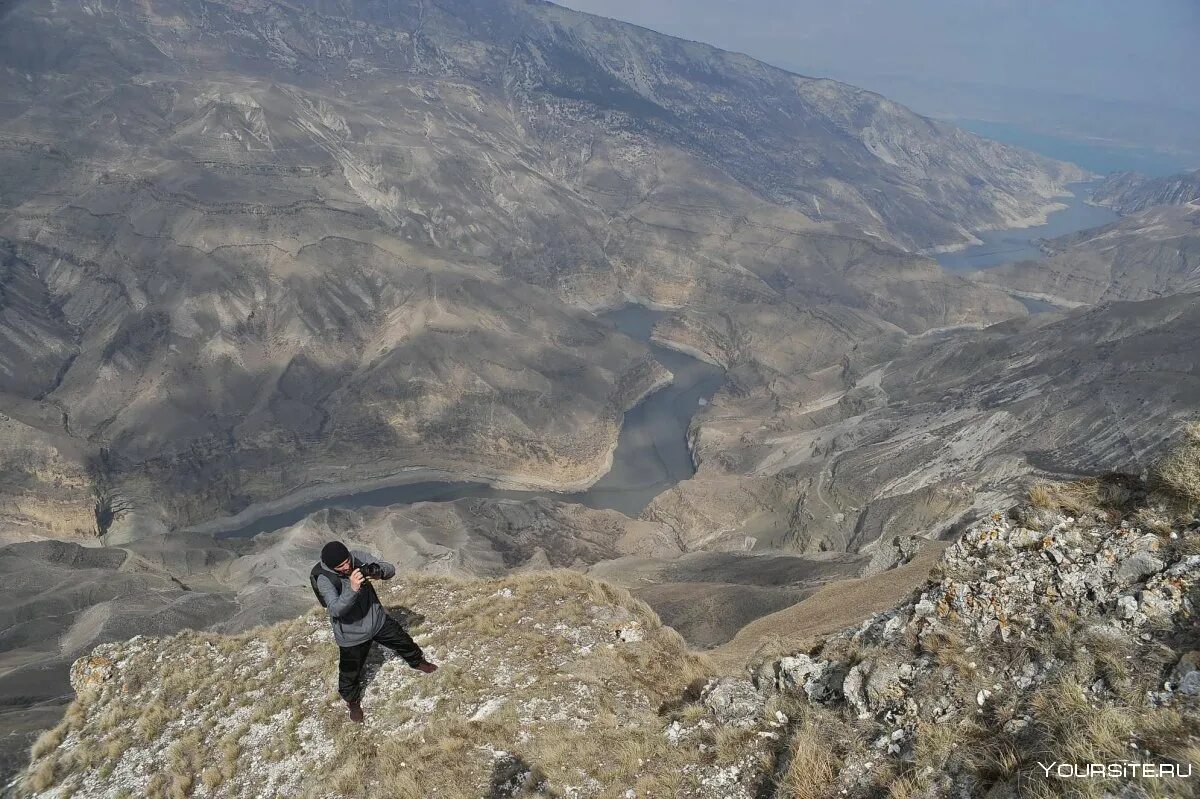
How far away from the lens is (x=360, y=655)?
30.0ft

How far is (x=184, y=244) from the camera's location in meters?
105

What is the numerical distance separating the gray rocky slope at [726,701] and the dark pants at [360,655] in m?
0.54

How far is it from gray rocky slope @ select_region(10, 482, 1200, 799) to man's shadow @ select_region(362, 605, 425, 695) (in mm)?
152

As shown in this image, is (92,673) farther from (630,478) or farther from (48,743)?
(630,478)

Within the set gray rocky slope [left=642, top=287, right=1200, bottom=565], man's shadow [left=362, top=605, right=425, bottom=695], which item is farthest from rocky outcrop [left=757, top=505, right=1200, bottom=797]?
gray rocky slope [left=642, top=287, right=1200, bottom=565]

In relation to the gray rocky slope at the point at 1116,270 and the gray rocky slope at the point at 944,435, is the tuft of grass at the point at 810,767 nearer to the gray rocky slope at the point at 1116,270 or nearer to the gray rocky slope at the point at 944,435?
the gray rocky slope at the point at 944,435

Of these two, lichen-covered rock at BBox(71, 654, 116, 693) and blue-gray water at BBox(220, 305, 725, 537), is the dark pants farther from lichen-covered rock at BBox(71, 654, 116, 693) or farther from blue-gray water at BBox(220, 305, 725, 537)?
blue-gray water at BBox(220, 305, 725, 537)

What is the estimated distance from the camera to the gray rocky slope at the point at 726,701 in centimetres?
559

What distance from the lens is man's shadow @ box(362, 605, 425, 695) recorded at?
10.4 metres

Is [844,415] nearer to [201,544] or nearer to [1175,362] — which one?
[1175,362]

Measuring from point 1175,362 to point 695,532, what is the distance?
155 feet

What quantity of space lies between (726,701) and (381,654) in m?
5.95

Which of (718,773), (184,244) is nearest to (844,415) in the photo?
(718,773)

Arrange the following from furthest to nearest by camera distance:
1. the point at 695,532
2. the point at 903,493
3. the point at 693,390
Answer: the point at 693,390
the point at 695,532
the point at 903,493
